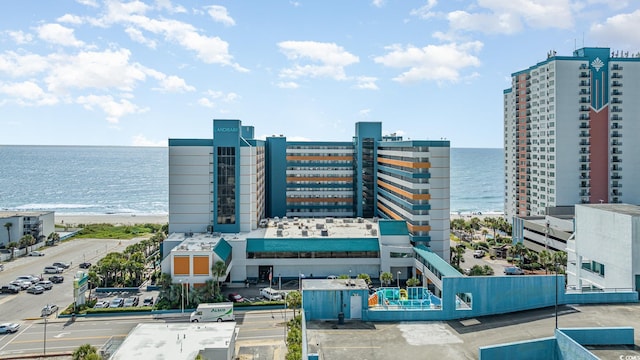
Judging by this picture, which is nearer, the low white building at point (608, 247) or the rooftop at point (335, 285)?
the rooftop at point (335, 285)

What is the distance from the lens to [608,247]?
45.9 meters

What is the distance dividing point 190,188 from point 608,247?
5914cm

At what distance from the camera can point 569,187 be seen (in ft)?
348

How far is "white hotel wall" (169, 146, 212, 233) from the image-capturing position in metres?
79.9

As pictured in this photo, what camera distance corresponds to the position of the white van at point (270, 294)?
66688mm

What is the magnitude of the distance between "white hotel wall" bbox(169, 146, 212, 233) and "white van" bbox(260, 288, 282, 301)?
714 inches

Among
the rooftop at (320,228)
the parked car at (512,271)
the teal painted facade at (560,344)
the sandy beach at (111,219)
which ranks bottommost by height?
the parked car at (512,271)

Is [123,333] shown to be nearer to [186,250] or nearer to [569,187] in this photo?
[186,250]

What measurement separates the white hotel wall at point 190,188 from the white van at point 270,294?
18.1 meters

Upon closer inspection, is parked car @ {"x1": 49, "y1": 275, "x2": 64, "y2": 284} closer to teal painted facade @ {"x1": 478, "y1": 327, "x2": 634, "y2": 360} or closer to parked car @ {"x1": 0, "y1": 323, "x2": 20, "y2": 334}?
parked car @ {"x1": 0, "y1": 323, "x2": 20, "y2": 334}

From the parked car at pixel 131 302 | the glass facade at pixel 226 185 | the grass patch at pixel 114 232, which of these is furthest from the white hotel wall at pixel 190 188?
the grass patch at pixel 114 232

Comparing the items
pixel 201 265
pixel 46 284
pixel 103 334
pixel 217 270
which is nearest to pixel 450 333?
pixel 103 334

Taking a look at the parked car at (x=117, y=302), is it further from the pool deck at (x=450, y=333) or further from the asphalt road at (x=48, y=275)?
the pool deck at (x=450, y=333)

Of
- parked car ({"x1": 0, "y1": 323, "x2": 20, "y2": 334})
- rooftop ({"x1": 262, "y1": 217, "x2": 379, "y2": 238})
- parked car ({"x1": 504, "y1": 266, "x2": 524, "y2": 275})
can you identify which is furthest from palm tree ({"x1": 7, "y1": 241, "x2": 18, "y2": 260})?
parked car ({"x1": 504, "y1": 266, "x2": 524, "y2": 275})
